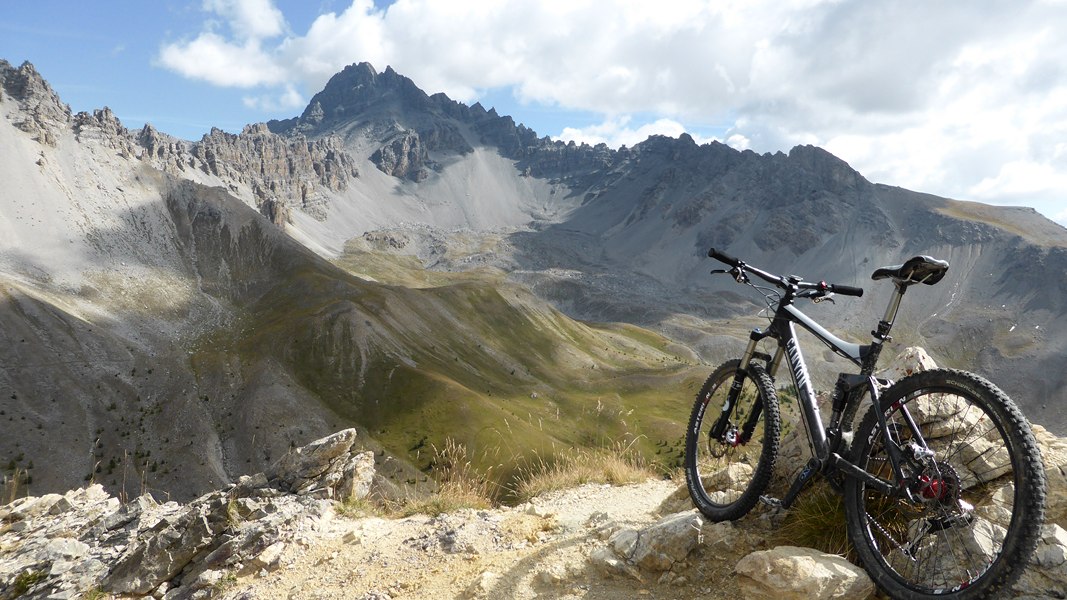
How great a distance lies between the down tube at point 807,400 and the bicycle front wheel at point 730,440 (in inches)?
13.4

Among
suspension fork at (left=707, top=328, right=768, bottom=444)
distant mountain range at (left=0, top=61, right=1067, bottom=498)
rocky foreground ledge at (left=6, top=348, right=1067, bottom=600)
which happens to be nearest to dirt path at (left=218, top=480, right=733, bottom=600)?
rocky foreground ledge at (left=6, top=348, right=1067, bottom=600)

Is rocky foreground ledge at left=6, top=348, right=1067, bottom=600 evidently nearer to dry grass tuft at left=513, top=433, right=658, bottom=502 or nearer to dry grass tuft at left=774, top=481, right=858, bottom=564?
dry grass tuft at left=774, top=481, right=858, bottom=564

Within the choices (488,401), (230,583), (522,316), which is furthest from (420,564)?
(522,316)

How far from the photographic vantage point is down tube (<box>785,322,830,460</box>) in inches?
233

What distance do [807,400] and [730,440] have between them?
160 cm

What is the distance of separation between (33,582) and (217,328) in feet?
304

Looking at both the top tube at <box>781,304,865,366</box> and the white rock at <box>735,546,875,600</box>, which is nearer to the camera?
the white rock at <box>735,546,875,600</box>

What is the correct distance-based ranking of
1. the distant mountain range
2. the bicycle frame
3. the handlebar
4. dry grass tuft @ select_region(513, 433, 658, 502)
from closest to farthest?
the bicycle frame → the handlebar → dry grass tuft @ select_region(513, 433, 658, 502) → the distant mountain range

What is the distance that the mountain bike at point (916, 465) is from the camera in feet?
14.4

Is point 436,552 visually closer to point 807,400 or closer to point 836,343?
point 807,400

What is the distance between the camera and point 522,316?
133375mm

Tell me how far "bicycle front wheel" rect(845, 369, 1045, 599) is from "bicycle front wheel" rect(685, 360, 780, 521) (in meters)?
1.07

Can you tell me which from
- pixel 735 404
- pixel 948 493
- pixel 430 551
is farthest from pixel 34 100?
pixel 948 493

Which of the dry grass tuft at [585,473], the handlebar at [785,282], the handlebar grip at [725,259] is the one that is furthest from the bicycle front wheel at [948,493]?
the dry grass tuft at [585,473]
